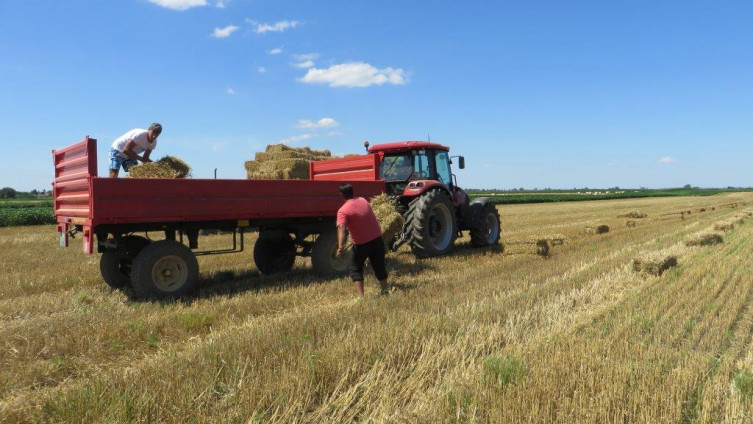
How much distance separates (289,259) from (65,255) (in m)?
5.69

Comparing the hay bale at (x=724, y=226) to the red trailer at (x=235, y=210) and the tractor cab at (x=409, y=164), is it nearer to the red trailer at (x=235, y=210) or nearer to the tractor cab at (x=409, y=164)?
the red trailer at (x=235, y=210)

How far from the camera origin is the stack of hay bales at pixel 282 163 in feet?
46.3

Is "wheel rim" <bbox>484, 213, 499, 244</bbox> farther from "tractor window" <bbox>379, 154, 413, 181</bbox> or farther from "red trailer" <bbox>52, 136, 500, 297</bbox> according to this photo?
"tractor window" <bbox>379, 154, 413, 181</bbox>

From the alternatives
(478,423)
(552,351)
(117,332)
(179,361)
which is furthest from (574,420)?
(117,332)

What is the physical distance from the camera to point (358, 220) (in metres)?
6.02

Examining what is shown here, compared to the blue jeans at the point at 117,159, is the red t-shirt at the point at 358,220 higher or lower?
lower

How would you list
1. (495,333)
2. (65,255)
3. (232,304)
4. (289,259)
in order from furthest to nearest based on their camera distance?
1. (65,255)
2. (289,259)
3. (232,304)
4. (495,333)

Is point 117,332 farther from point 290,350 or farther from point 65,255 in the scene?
point 65,255

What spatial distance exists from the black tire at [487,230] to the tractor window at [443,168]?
3.61 feet

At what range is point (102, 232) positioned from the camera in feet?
18.8

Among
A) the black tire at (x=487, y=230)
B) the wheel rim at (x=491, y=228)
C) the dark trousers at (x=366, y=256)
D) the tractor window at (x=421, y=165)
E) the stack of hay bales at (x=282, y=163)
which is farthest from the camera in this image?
the stack of hay bales at (x=282, y=163)

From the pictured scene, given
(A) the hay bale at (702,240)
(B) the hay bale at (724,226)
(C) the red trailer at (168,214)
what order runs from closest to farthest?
(C) the red trailer at (168,214) → (A) the hay bale at (702,240) → (B) the hay bale at (724,226)

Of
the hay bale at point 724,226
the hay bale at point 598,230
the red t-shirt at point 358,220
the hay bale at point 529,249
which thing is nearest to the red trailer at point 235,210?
the hay bale at point 529,249

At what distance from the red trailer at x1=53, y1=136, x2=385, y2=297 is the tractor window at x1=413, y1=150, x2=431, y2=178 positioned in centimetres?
211
